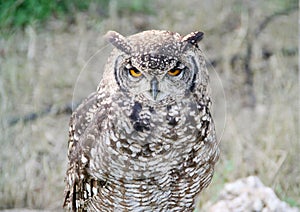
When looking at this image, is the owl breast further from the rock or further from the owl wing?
the rock

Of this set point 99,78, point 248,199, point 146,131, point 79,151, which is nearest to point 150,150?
point 146,131

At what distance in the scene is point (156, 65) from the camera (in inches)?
91.2

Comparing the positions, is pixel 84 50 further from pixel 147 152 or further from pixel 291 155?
pixel 147 152

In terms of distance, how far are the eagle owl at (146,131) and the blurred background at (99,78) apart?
1.12 meters

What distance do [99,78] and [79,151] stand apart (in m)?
1.36

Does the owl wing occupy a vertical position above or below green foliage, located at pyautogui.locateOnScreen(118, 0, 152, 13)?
below

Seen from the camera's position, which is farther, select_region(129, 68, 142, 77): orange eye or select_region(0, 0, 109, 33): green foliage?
select_region(0, 0, 109, 33): green foliage

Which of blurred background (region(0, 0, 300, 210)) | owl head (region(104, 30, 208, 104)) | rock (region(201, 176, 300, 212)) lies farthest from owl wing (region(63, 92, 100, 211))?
blurred background (region(0, 0, 300, 210))

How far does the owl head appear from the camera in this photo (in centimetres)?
233

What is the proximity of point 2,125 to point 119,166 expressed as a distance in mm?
1951

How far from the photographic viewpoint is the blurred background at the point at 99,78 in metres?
4.23

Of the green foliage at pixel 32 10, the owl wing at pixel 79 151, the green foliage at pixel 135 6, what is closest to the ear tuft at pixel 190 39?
the owl wing at pixel 79 151

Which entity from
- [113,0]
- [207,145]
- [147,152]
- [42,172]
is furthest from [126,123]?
[113,0]

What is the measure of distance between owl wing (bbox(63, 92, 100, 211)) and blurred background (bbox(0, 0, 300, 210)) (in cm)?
114
